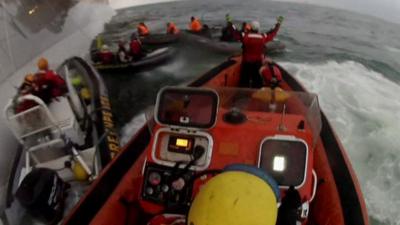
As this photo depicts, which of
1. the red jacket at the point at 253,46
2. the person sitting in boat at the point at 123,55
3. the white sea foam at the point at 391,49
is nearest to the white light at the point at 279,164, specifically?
the red jacket at the point at 253,46

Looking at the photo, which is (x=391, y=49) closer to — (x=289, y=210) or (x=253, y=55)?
(x=253, y=55)

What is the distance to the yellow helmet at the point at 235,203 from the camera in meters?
1.17

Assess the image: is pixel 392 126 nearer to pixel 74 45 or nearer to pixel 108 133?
pixel 108 133

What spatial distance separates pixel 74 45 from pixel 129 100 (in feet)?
12.5

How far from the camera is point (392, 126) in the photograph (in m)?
5.33

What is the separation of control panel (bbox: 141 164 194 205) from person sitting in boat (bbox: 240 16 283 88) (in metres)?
2.75

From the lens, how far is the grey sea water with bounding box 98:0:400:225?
14.0 feet

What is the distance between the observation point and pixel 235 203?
1184 millimetres

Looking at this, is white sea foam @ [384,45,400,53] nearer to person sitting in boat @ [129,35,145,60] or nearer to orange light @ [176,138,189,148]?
person sitting in boat @ [129,35,145,60]

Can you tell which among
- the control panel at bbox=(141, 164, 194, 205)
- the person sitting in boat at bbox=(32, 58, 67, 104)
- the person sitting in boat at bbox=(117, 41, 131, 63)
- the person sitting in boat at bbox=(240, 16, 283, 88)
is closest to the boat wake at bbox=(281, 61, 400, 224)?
the person sitting in boat at bbox=(240, 16, 283, 88)

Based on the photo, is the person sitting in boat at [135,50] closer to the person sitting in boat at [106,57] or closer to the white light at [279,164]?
the person sitting in boat at [106,57]

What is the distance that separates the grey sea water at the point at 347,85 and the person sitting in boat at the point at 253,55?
5.22 ft

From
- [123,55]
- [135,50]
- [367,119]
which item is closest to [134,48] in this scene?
[135,50]

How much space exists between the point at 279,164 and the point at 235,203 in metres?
1.06
